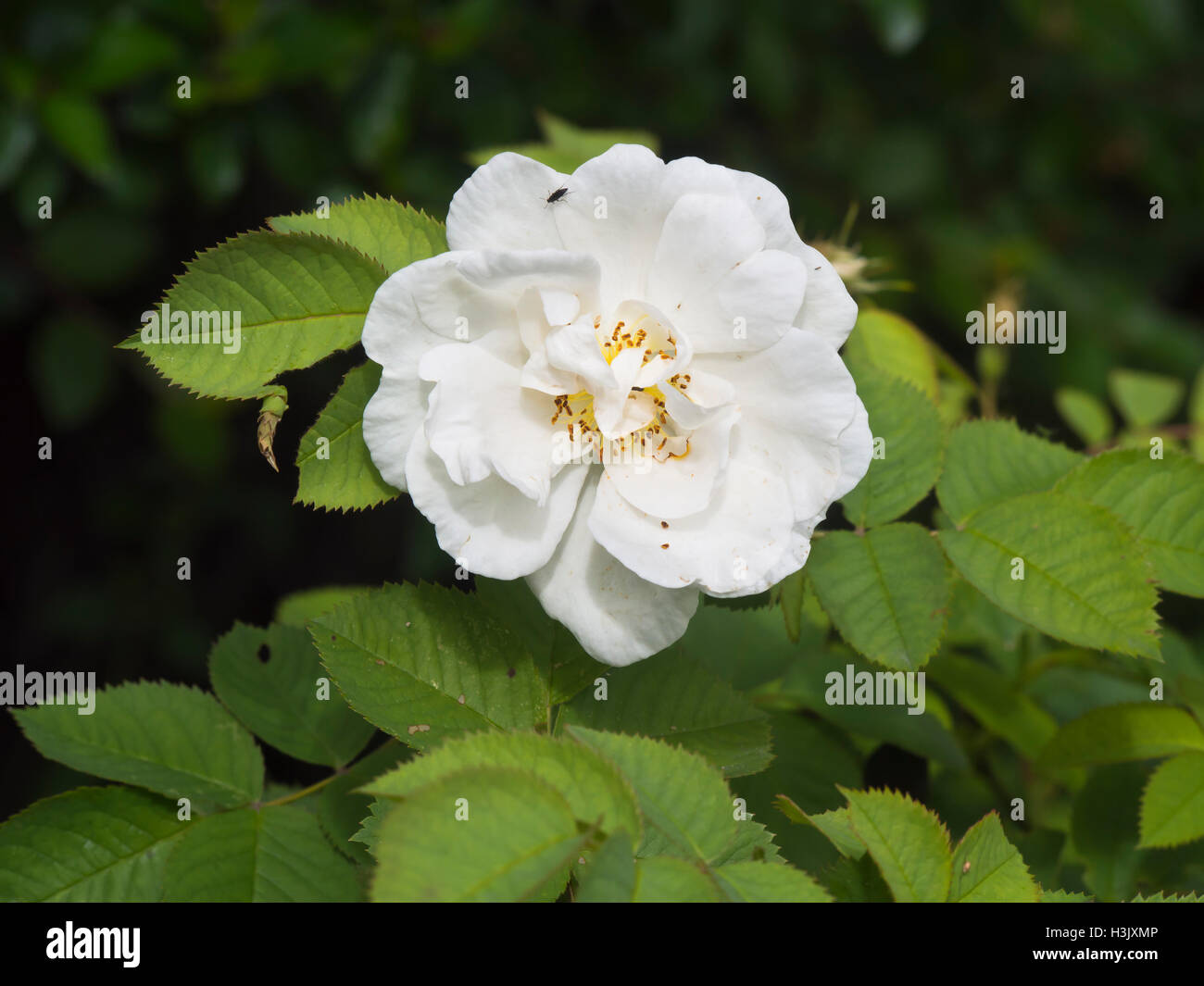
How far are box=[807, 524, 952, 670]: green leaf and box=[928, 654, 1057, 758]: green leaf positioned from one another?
0.27 meters

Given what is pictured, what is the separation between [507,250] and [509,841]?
0.42 m

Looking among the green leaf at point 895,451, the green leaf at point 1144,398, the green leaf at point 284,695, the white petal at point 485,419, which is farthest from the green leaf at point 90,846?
the green leaf at point 1144,398

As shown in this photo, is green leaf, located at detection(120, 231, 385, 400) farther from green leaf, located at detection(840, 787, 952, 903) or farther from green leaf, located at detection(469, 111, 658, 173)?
green leaf, located at detection(840, 787, 952, 903)

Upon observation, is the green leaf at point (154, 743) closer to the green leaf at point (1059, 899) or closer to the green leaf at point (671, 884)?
the green leaf at point (671, 884)

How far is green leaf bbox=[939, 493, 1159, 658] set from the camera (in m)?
0.87

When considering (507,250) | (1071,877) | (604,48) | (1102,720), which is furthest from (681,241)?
(604,48)

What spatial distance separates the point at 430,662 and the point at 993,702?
68 centimetres

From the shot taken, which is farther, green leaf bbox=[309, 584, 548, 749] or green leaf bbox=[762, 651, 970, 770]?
green leaf bbox=[762, 651, 970, 770]

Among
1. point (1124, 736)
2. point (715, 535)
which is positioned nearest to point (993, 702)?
point (1124, 736)

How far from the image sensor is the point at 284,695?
3.59ft

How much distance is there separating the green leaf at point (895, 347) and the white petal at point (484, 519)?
0.57 meters

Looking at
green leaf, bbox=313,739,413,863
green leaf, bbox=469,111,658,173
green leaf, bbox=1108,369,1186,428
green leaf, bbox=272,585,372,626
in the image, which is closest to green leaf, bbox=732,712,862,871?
green leaf, bbox=313,739,413,863

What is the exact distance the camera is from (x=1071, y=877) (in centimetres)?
110

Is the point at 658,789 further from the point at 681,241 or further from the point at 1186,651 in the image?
the point at 1186,651
